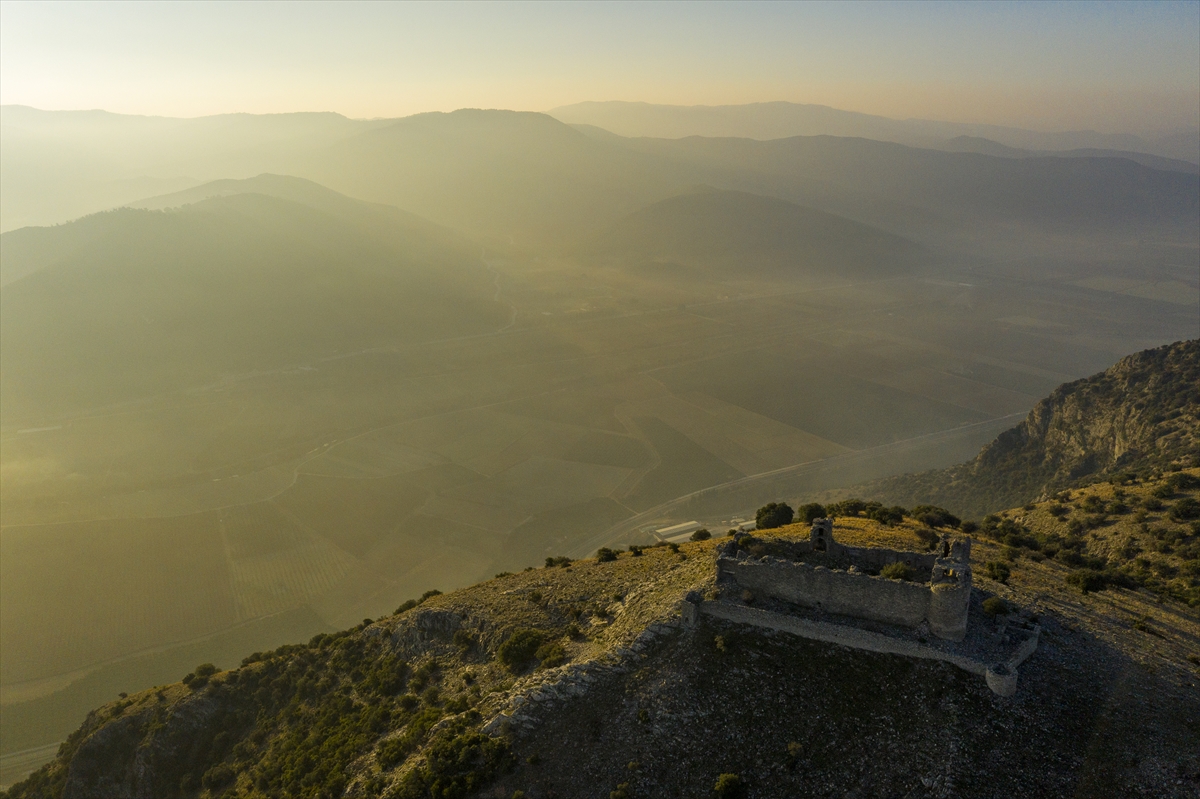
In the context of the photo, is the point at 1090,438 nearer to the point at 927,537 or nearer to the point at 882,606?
the point at 927,537

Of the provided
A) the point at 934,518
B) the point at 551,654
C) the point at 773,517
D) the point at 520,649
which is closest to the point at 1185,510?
the point at 934,518

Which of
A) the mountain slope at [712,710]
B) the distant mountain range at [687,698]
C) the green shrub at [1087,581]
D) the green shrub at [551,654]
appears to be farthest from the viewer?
the green shrub at [1087,581]

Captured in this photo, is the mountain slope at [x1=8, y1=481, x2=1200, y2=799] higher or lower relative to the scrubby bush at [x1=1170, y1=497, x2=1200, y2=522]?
higher

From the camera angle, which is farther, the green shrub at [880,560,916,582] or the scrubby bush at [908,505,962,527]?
the scrubby bush at [908,505,962,527]

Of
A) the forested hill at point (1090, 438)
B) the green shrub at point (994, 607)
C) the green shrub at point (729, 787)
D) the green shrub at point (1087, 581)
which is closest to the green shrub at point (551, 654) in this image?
the green shrub at point (729, 787)

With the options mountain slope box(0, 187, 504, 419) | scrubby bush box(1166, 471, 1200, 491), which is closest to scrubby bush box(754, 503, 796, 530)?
scrubby bush box(1166, 471, 1200, 491)

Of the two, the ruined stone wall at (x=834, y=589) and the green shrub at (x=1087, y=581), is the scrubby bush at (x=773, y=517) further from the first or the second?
the ruined stone wall at (x=834, y=589)

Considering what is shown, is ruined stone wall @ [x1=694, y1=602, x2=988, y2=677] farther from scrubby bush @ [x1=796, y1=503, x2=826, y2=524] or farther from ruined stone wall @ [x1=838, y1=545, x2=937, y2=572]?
scrubby bush @ [x1=796, y1=503, x2=826, y2=524]
